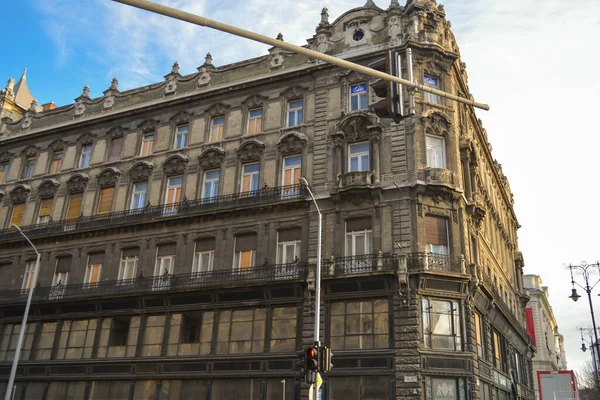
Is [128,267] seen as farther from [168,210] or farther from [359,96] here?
[359,96]

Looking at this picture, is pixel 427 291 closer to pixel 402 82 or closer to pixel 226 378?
pixel 226 378

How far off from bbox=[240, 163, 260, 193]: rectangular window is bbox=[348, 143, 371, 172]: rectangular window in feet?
18.9

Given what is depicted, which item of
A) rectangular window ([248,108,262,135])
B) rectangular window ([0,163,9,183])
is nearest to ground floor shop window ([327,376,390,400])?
rectangular window ([248,108,262,135])

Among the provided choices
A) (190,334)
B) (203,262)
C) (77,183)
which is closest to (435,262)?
(203,262)

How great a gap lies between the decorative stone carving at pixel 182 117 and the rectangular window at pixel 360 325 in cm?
1691

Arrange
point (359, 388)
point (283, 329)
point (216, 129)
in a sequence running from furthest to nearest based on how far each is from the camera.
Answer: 1. point (216, 129)
2. point (283, 329)
3. point (359, 388)

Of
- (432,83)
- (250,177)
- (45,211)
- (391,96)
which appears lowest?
(391,96)

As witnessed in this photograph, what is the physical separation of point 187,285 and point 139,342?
4.06 m

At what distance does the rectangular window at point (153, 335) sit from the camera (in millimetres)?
30873

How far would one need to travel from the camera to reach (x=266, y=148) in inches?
1326

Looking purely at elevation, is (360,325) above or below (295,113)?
below

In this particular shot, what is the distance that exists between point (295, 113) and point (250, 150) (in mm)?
3557

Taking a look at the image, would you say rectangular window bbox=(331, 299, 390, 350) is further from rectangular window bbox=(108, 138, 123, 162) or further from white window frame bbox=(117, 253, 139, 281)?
rectangular window bbox=(108, 138, 123, 162)

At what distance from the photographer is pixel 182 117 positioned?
3738 cm
